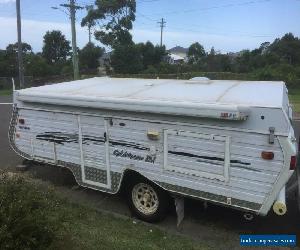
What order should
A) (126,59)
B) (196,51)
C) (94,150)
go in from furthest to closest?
(196,51)
(126,59)
(94,150)

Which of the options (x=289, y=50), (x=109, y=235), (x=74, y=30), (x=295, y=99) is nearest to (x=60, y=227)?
(x=109, y=235)

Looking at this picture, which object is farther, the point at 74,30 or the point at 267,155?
the point at 74,30

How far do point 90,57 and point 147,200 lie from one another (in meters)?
50.6

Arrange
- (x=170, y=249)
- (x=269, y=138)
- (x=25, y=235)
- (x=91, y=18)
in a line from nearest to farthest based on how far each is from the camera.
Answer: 1. (x=25, y=235)
2. (x=269, y=138)
3. (x=170, y=249)
4. (x=91, y=18)

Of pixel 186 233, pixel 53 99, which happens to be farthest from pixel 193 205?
pixel 53 99

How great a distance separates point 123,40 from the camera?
5112cm

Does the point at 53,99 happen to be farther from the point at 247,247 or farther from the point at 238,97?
the point at 247,247

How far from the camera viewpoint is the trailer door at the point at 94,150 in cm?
760

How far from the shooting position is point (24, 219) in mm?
4922

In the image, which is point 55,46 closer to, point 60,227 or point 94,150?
point 94,150

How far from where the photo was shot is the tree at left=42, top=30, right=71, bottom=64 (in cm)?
6194

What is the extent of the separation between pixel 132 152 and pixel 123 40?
45.2 meters

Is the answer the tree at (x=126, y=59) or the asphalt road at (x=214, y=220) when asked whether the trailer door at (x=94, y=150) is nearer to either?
the asphalt road at (x=214, y=220)

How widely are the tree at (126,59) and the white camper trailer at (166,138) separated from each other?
41.4 metres
